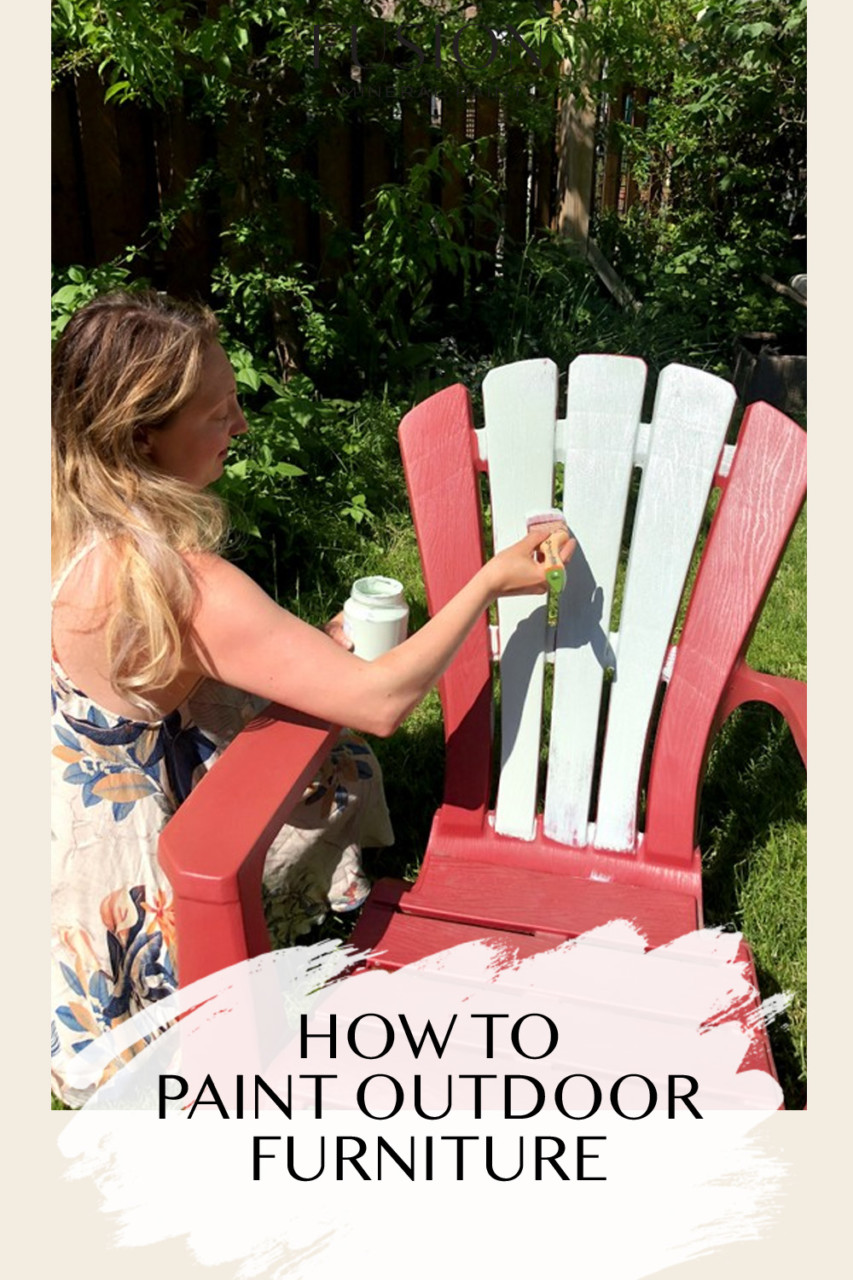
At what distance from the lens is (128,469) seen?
59.9 inches

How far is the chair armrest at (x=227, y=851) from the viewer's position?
1.32m

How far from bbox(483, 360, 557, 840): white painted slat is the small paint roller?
0.06 meters

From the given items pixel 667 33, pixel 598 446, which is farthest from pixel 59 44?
pixel 667 33

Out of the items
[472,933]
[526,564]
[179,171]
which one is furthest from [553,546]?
[179,171]

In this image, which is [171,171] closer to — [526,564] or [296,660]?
[526,564]

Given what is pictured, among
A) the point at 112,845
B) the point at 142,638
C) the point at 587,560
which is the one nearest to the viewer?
the point at 142,638

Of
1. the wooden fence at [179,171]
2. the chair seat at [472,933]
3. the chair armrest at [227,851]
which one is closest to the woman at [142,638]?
the chair armrest at [227,851]

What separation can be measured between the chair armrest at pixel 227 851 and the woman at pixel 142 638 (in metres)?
0.11

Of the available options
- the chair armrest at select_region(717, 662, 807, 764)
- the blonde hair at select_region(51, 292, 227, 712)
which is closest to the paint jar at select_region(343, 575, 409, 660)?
the blonde hair at select_region(51, 292, 227, 712)

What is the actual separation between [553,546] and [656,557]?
209mm

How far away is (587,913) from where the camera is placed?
1844 millimetres

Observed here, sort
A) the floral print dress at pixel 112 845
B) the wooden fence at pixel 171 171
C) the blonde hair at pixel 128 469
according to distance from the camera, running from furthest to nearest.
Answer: the wooden fence at pixel 171 171, the floral print dress at pixel 112 845, the blonde hair at pixel 128 469

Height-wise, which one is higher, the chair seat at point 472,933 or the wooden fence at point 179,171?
the wooden fence at point 179,171

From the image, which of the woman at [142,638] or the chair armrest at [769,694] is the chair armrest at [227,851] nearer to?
the woman at [142,638]
